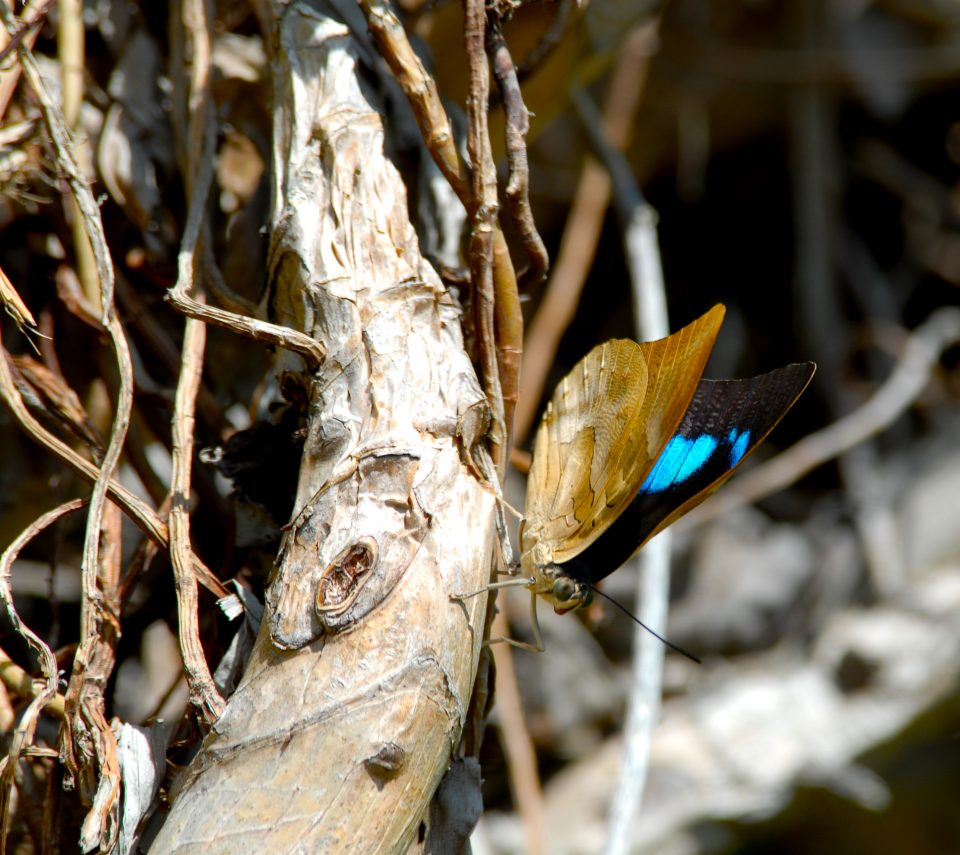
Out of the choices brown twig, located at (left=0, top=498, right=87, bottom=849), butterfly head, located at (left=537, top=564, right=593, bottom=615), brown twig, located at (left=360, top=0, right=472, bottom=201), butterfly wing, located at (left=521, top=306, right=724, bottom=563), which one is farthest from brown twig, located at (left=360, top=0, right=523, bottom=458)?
brown twig, located at (left=0, top=498, right=87, bottom=849)

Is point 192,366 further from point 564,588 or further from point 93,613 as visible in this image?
point 564,588

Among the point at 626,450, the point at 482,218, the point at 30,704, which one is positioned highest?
the point at 482,218

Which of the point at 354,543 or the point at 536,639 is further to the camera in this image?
the point at 536,639

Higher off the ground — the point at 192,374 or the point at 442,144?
the point at 442,144

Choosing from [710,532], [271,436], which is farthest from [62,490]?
[710,532]

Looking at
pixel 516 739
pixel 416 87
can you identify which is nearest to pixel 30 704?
pixel 416 87

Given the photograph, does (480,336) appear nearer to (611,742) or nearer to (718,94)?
(611,742)

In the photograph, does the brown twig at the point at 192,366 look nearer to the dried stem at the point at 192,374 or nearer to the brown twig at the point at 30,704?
the dried stem at the point at 192,374
